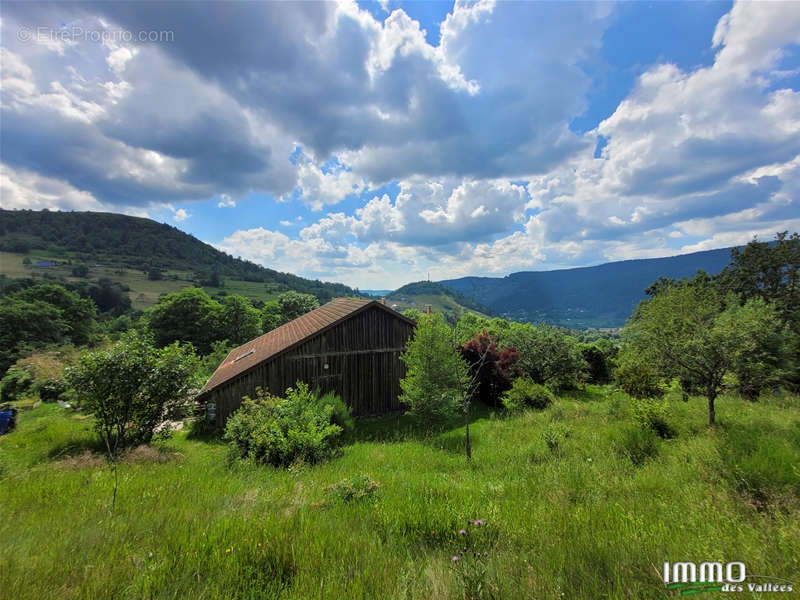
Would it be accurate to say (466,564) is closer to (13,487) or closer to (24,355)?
(13,487)

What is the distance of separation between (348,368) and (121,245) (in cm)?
17812

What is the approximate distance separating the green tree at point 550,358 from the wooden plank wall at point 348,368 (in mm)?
10130

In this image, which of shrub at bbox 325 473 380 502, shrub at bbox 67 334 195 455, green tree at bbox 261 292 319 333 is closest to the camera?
shrub at bbox 325 473 380 502

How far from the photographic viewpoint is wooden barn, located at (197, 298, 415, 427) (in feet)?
46.1

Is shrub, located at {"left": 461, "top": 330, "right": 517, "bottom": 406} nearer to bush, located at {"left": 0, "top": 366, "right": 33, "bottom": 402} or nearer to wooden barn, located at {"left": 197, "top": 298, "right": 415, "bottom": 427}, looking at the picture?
wooden barn, located at {"left": 197, "top": 298, "right": 415, "bottom": 427}

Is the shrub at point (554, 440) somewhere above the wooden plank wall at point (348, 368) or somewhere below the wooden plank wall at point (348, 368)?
below

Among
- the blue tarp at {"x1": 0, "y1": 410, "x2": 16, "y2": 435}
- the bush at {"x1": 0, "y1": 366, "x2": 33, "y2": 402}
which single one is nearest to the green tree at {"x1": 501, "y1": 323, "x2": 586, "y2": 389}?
the blue tarp at {"x1": 0, "y1": 410, "x2": 16, "y2": 435}

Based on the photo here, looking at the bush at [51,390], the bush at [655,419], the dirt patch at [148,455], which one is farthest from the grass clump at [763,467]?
the bush at [51,390]

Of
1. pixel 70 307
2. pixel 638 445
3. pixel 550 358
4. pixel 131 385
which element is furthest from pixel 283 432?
pixel 70 307

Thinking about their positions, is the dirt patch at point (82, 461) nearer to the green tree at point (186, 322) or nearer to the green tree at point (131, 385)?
the green tree at point (131, 385)

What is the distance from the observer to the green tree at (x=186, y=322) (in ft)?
139

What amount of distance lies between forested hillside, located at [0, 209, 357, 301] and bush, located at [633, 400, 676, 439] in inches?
5104

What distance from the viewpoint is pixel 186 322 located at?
141ft

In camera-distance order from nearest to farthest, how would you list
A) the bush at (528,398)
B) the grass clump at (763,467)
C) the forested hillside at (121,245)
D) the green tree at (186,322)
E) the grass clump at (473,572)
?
the grass clump at (473,572), the grass clump at (763,467), the bush at (528,398), the green tree at (186,322), the forested hillside at (121,245)
